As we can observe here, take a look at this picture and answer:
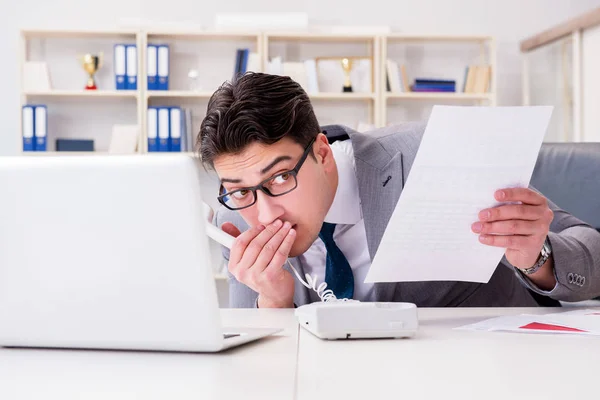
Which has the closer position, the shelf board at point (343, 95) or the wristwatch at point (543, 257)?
the wristwatch at point (543, 257)

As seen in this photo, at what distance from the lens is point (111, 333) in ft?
2.92

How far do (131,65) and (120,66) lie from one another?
0.06 metres

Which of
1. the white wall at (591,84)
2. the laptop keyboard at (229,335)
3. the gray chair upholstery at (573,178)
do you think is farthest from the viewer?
the white wall at (591,84)

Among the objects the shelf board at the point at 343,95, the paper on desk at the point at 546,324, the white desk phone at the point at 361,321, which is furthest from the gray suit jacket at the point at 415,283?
the shelf board at the point at 343,95

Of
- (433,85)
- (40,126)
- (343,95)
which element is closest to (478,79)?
(433,85)

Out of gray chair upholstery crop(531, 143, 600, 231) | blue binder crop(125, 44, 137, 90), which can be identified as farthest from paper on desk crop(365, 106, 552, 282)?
blue binder crop(125, 44, 137, 90)

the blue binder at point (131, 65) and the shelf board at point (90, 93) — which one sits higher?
the blue binder at point (131, 65)

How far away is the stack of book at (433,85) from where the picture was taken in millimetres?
4668

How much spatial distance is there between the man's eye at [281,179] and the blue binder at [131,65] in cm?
330

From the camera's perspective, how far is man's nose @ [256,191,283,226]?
1382 millimetres

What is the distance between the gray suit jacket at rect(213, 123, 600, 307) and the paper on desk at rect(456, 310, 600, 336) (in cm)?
16

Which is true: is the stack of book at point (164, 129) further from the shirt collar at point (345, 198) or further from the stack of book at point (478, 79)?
the shirt collar at point (345, 198)

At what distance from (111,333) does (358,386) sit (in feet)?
1.04

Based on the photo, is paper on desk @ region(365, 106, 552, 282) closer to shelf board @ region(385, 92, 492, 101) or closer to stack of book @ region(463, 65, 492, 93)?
shelf board @ region(385, 92, 492, 101)
